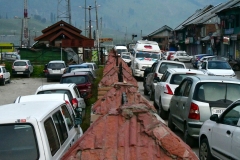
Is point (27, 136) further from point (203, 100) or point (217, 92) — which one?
point (217, 92)

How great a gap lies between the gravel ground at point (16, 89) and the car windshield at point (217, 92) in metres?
15.9

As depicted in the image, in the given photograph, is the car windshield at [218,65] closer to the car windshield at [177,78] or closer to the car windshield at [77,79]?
the car windshield at [77,79]

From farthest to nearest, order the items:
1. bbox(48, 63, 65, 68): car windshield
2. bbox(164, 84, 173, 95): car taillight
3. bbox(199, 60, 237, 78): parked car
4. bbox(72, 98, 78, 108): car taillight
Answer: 1. bbox(48, 63, 65, 68): car windshield
2. bbox(199, 60, 237, 78): parked car
3. bbox(164, 84, 173, 95): car taillight
4. bbox(72, 98, 78, 108): car taillight

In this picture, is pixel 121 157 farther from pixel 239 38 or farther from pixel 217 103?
pixel 239 38

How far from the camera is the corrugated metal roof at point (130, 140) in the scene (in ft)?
14.2

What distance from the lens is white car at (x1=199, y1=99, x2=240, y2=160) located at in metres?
8.11

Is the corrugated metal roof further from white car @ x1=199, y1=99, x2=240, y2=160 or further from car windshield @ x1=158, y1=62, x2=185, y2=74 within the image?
car windshield @ x1=158, y1=62, x2=185, y2=74

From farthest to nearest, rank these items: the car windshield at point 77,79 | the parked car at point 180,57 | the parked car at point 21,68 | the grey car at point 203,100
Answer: the parked car at point 180,57, the parked car at point 21,68, the car windshield at point 77,79, the grey car at point 203,100

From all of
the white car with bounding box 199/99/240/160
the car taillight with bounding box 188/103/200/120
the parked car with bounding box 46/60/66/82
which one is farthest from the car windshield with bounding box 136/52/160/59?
the white car with bounding box 199/99/240/160

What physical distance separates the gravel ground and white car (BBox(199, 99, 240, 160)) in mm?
17459

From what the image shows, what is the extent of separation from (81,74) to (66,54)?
1133 inches

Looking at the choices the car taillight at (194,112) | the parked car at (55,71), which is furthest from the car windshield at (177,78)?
the parked car at (55,71)

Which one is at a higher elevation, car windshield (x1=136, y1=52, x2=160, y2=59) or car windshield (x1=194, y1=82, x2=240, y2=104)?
car windshield (x1=136, y1=52, x2=160, y2=59)

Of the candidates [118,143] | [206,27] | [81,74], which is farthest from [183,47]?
[118,143]
